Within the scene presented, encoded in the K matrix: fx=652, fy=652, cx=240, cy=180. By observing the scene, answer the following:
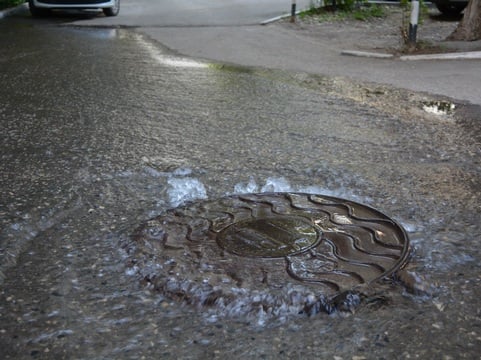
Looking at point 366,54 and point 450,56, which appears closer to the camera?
point 450,56

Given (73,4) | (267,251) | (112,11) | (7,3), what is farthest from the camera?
(7,3)

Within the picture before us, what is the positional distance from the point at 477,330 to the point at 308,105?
4.04m

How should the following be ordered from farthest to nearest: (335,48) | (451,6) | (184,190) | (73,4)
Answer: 1. (451,6)
2. (73,4)
3. (335,48)
4. (184,190)

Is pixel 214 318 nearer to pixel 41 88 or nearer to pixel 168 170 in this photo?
pixel 168 170

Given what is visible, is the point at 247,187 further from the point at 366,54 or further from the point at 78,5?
the point at 78,5

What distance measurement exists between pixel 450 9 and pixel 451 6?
371 millimetres

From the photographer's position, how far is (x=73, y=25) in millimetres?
A: 14164

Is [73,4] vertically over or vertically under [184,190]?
over

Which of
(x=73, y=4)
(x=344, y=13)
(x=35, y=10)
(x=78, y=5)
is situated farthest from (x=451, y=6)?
(x=35, y=10)

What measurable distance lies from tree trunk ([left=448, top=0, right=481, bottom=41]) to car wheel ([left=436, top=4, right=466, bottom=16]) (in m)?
5.62

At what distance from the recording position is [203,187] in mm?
3842

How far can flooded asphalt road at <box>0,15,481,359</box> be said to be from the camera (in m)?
2.30

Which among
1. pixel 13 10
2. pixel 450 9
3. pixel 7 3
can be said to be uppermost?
pixel 450 9

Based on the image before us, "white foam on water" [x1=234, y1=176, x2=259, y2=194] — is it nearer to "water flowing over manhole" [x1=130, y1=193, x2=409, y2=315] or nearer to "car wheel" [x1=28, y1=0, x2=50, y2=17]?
"water flowing over manhole" [x1=130, y1=193, x2=409, y2=315]
